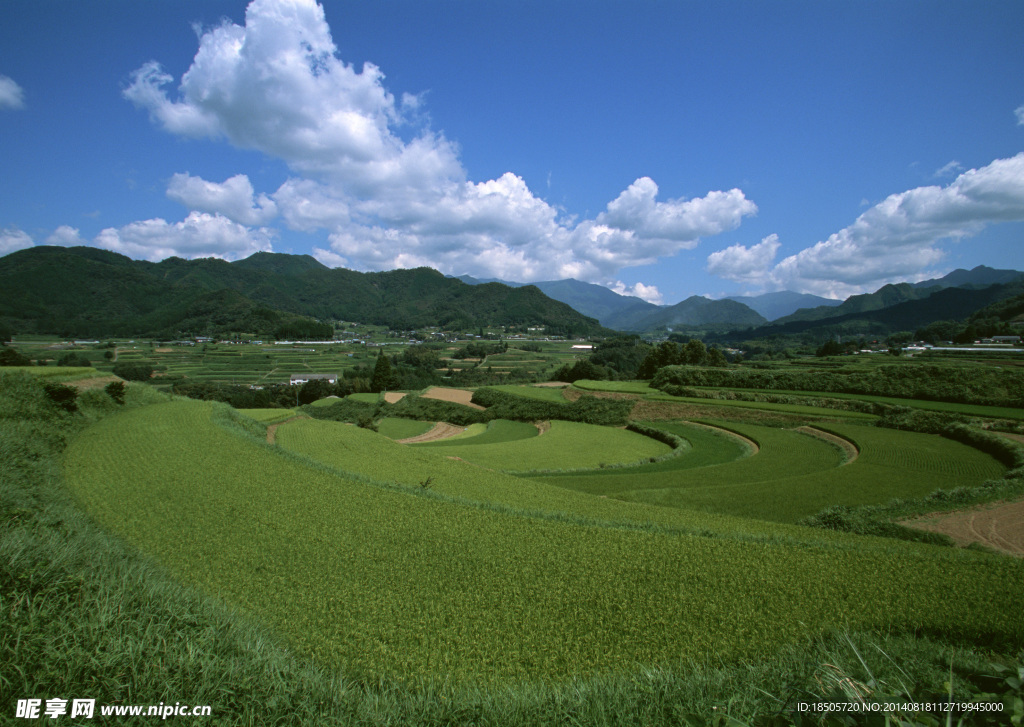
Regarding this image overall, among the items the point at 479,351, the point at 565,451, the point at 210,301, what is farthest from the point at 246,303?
the point at 565,451

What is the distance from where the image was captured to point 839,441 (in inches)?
965

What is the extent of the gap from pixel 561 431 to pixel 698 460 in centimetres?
1027

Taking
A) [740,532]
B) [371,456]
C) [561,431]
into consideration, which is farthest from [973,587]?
[561,431]

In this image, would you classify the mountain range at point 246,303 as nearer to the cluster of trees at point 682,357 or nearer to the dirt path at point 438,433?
the dirt path at point 438,433

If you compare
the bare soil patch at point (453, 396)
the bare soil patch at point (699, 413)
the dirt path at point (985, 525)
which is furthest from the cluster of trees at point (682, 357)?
the dirt path at point (985, 525)

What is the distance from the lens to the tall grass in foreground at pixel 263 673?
3473 mm

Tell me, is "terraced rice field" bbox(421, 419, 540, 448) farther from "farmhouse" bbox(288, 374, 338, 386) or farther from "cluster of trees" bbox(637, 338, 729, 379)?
"farmhouse" bbox(288, 374, 338, 386)

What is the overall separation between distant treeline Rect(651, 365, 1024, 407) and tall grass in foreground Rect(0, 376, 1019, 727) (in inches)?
1308

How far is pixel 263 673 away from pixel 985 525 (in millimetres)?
16984

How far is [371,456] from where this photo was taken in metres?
17.5

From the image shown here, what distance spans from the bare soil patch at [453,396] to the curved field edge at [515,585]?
34.0 meters

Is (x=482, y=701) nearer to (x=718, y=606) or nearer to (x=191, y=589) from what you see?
(x=718, y=606)

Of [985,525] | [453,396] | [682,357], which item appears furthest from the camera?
[682,357]

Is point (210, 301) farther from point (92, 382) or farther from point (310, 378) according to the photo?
point (92, 382)
